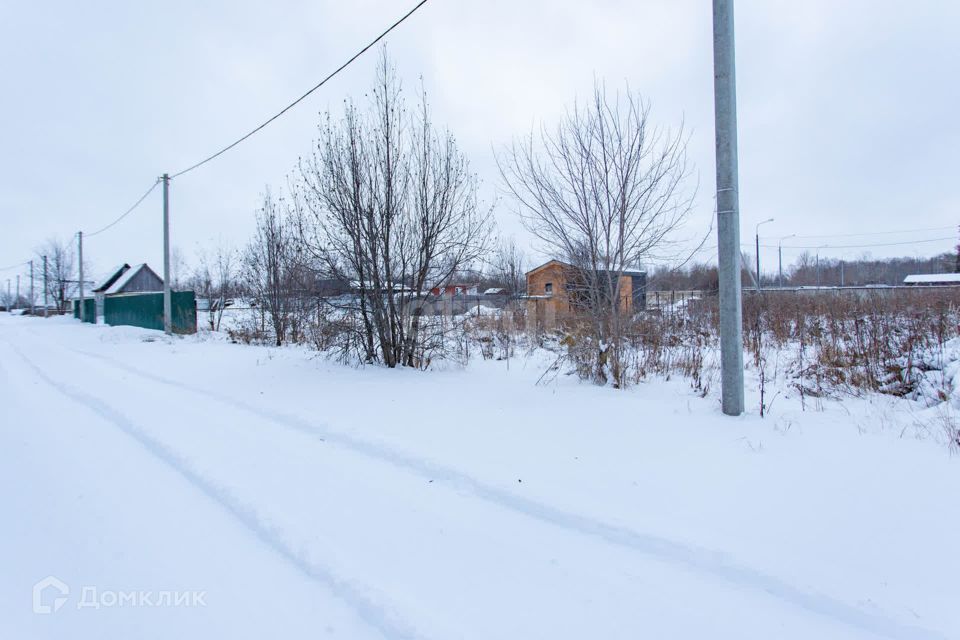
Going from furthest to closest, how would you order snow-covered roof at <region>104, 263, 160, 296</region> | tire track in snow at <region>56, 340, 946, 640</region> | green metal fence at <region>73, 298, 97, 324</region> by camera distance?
snow-covered roof at <region>104, 263, 160, 296</region>
green metal fence at <region>73, 298, 97, 324</region>
tire track in snow at <region>56, 340, 946, 640</region>

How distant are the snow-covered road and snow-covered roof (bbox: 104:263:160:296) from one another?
3822 cm

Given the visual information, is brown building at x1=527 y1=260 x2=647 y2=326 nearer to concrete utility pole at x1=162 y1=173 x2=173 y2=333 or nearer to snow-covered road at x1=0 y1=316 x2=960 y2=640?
snow-covered road at x1=0 y1=316 x2=960 y2=640

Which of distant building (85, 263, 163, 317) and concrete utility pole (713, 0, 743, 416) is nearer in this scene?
concrete utility pole (713, 0, 743, 416)

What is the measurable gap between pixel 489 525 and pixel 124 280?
43.4 meters

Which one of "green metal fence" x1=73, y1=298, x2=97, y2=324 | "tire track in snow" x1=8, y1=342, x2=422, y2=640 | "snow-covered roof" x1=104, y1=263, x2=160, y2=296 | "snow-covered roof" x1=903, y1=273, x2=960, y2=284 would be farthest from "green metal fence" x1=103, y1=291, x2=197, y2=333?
"snow-covered roof" x1=903, y1=273, x2=960, y2=284

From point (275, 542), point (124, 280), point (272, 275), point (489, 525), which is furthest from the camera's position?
point (124, 280)

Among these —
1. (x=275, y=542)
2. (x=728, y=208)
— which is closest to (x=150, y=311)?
(x=275, y=542)

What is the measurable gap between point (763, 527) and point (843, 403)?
4.06 m

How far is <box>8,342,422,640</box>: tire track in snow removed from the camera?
217 centimetres

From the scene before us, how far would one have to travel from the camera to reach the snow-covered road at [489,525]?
86.5 inches

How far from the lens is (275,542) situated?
9.32 feet

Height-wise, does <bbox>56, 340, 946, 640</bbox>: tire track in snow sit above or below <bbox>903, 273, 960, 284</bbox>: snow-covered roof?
below

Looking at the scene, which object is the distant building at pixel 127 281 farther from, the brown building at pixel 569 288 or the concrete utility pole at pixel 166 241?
the brown building at pixel 569 288

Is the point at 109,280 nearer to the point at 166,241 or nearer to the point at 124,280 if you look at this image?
the point at 124,280
